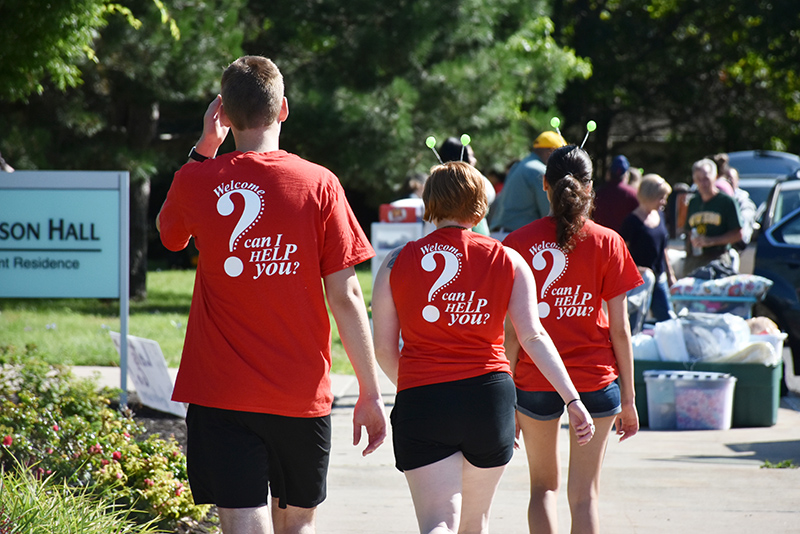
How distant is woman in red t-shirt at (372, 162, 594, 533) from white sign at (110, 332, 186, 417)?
3075mm

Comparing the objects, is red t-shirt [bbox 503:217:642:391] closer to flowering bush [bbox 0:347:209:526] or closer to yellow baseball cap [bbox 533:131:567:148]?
flowering bush [bbox 0:347:209:526]

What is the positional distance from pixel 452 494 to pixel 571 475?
765 mm

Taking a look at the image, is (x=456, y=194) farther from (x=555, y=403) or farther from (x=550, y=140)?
(x=550, y=140)

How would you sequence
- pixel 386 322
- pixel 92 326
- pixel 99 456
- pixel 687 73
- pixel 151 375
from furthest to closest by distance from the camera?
pixel 687 73 < pixel 92 326 < pixel 151 375 < pixel 99 456 < pixel 386 322

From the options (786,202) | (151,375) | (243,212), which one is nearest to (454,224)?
(243,212)

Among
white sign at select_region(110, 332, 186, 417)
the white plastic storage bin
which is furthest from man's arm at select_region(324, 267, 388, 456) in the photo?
the white plastic storage bin

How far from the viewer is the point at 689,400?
6.33 metres

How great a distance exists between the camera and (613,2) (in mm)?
28641

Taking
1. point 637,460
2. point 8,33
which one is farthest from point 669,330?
point 8,33

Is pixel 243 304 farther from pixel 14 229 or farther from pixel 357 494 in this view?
pixel 14 229

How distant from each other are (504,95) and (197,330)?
11.4 metres

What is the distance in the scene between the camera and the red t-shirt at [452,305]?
2924mm

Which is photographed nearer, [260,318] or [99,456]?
[260,318]

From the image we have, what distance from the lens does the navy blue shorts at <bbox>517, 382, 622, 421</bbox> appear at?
3402 millimetres
